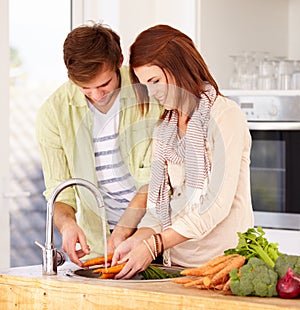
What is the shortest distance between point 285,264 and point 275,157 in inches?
68.0

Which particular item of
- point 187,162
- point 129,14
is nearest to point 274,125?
point 129,14

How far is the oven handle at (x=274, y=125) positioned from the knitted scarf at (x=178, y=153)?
1189 millimetres

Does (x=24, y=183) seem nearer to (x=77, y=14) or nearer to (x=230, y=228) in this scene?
(x=77, y=14)

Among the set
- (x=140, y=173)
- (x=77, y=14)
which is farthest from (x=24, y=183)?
(x=140, y=173)

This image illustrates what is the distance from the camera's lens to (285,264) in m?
2.02

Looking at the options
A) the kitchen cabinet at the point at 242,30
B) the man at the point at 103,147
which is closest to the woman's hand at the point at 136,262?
the man at the point at 103,147

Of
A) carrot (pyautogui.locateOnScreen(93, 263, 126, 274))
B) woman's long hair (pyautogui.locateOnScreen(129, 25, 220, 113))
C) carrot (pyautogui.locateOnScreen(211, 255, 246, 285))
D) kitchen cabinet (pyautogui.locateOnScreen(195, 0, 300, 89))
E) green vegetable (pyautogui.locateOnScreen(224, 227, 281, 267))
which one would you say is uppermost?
kitchen cabinet (pyautogui.locateOnScreen(195, 0, 300, 89))

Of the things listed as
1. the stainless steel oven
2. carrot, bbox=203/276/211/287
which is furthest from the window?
Answer: carrot, bbox=203/276/211/287

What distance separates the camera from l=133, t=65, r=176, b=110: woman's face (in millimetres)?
2340

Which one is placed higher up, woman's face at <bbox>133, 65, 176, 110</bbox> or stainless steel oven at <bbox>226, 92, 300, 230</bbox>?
woman's face at <bbox>133, 65, 176, 110</bbox>

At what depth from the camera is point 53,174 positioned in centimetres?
271

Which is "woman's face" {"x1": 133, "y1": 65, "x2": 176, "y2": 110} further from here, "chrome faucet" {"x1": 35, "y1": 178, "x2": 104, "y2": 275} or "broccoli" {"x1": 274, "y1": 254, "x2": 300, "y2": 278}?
"broccoli" {"x1": 274, "y1": 254, "x2": 300, "y2": 278}

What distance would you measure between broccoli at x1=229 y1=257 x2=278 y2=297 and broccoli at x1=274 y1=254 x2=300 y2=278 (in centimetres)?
2

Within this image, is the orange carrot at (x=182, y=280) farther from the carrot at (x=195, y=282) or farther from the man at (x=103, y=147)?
the man at (x=103, y=147)
